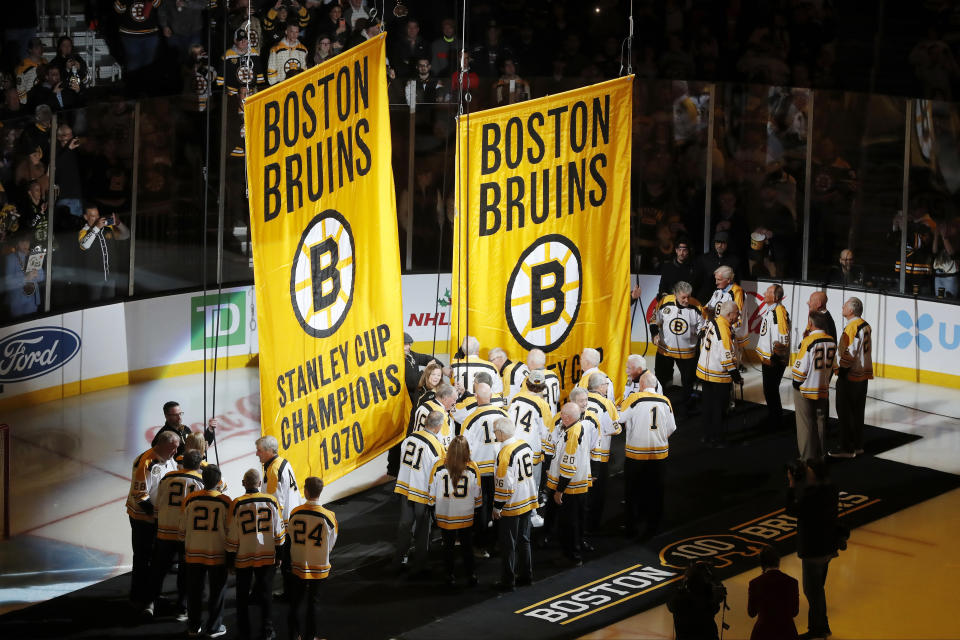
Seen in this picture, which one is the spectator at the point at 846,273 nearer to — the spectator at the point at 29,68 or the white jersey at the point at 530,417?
the white jersey at the point at 530,417

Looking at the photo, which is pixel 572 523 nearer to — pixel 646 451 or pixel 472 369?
pixel 646 451

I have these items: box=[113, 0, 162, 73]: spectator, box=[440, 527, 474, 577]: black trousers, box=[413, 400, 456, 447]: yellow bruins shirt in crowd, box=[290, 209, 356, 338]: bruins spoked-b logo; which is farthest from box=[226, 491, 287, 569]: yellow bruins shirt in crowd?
box=[113, 0, 162, 73]: spectator

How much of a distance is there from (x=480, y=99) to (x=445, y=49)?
803 mm

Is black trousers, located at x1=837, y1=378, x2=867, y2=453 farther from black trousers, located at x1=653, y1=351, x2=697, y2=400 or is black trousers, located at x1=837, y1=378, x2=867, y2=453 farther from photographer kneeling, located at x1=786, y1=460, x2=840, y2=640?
photographer kneeling, located at x1=786, y1=460, x2=840, y2=640

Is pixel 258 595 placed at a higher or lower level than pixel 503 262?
lower

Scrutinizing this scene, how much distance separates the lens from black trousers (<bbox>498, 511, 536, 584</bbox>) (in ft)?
35.0

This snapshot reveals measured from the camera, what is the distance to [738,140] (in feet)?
59.8

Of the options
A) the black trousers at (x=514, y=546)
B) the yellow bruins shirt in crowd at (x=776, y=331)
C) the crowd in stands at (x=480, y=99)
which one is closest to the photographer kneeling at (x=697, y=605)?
the black trousers at (x=514, y=546)

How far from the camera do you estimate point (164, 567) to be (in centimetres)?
1020

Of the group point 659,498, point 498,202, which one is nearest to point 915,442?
point 659,498

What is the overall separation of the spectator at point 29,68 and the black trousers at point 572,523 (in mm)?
8041

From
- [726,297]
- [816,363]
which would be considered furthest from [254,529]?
[726,297]

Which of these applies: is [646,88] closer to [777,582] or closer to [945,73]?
[945,73]

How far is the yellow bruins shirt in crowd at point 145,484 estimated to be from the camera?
33.6ft
